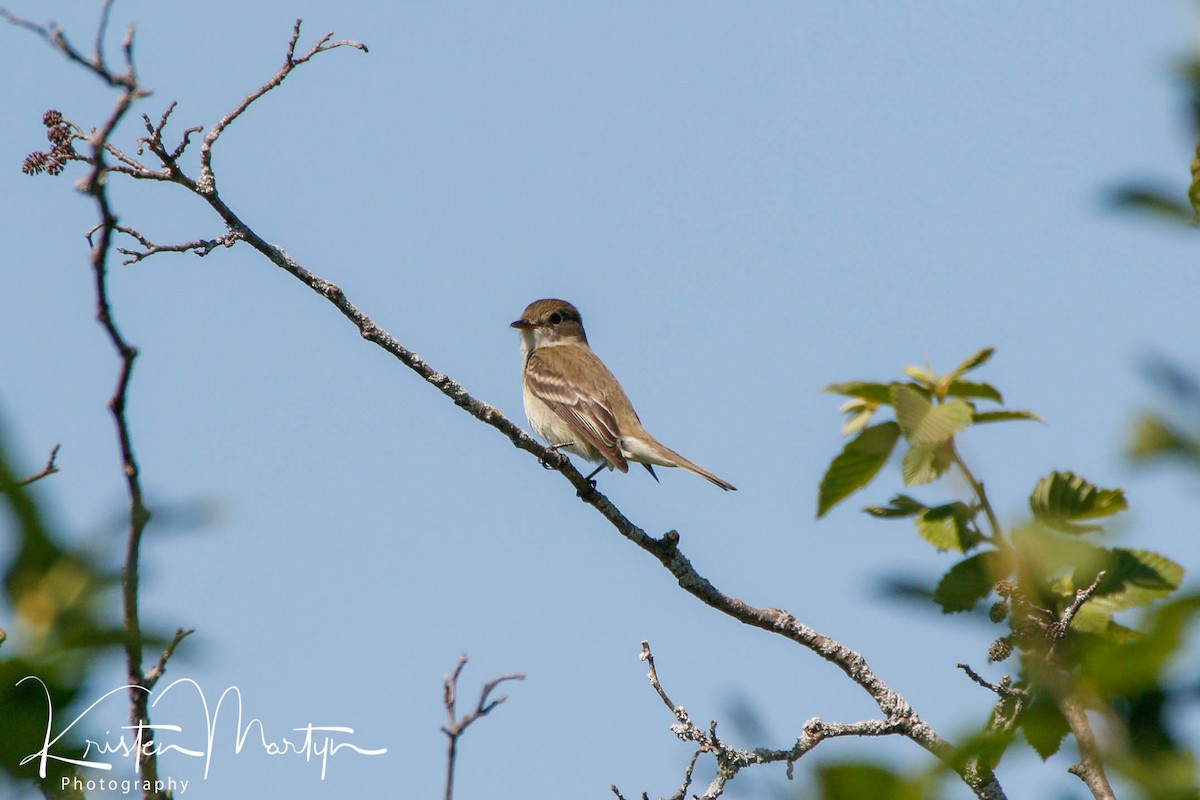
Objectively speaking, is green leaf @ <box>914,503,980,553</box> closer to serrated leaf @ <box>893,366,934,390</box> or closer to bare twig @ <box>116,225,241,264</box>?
serrated leaf @ <box>893,366,934,390</box>

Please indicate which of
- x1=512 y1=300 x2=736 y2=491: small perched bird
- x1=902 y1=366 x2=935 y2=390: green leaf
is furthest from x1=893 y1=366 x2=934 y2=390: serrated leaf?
x1=512 y1=300 x2=736 y2=491: small perched bird

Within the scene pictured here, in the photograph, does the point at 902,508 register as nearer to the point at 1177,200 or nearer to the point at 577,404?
the point at 1177,200

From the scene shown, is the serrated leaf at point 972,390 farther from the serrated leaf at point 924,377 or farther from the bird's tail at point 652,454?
the bird's tail at point 652,454

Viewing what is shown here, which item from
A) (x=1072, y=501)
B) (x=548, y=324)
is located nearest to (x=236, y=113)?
(x=1072, y=501)

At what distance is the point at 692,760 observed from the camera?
4.27 metres

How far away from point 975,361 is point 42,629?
170 cm

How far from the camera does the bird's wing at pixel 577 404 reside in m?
9.84

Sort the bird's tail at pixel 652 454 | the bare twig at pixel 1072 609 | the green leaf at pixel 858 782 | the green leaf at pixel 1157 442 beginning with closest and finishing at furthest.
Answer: the green leaf at pixel 858 782
the green leaf at pixel 1157 442
the bare twig at pixel 1072 609
the bird's tail at pixel 652 454

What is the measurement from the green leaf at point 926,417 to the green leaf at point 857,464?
6cm

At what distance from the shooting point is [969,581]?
2172 mm

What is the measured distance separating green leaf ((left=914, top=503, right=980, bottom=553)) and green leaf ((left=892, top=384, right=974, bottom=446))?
14cm

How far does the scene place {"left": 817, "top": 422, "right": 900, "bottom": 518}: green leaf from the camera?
234cm

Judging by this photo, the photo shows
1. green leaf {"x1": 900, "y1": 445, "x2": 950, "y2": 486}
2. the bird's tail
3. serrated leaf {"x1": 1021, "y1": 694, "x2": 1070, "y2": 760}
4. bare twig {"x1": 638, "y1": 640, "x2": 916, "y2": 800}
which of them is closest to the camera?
serrated leaf {"x1": 1021, "y1": 694, "x2": 1070, "y2": 760}

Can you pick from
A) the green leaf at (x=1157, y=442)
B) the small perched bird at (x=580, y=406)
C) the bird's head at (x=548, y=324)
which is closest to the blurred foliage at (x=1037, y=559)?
the green leaf at (x=1157, y=442)
